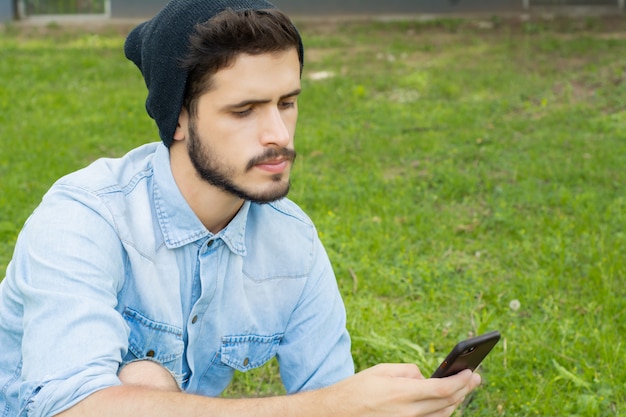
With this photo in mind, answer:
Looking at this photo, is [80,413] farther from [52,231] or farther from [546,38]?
[546,38]

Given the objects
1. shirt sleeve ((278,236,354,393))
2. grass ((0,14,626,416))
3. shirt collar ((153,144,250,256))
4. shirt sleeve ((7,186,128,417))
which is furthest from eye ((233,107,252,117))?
grass ((0,14,626,416))

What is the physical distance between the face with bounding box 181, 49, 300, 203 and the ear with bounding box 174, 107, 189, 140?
59 millimetres

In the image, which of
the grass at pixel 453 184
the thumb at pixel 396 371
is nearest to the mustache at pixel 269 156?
the thumb at pixel 396 371

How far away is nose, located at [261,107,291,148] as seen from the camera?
8.37 ft

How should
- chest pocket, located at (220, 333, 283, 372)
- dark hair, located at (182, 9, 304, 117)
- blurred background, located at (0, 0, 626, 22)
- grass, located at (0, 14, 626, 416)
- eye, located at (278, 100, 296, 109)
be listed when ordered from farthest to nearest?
1. blurred background, located at (0, 0, 626, 22)
2. grass, located at (0, 14, 626, 416)
3. chest pocket, located at (220, 333, 283, 372)
4. eye, located at (278, 100, 296, 109)
5. dark hair, located at (182, 9, 304, 117)

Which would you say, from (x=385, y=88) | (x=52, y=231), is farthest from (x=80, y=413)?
(x=385, y=88)

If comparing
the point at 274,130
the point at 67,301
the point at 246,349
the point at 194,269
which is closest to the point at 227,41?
the point at 274,130

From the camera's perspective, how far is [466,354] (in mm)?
2275

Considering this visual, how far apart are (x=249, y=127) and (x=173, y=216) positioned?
1.23 feet

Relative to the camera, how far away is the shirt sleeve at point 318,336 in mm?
2906

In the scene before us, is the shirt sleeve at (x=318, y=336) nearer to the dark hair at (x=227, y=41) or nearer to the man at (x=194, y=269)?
the man at (x=194, y=269)

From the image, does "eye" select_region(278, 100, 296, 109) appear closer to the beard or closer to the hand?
the beard

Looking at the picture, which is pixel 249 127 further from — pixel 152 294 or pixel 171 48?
pixel 152 294

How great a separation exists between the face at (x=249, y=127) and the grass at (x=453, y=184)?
1.42 m
